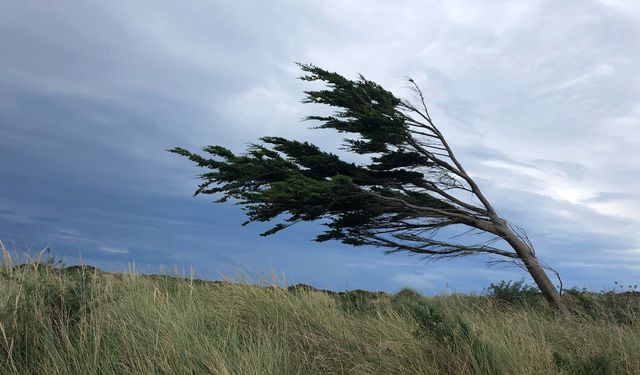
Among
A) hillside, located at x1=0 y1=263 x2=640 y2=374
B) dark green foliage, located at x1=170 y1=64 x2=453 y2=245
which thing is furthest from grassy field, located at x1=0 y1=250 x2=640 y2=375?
dark green foliage, located at x1=170 y1=64 x2=453 y2=245

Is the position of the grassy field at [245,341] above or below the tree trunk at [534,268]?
below

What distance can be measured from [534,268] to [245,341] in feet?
33.0

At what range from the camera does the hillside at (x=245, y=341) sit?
5562 mm

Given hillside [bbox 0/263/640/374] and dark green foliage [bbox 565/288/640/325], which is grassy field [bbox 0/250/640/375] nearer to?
hillside [bbox 0/263/640/374]

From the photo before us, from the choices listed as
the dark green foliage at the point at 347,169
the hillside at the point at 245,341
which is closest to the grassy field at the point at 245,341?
the hillside at the point at 245,341

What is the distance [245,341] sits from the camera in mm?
6598

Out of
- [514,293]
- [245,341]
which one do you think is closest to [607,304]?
[514,293]

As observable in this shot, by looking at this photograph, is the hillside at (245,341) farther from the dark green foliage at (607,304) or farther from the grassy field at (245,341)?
the dark green foliage at (607,304)

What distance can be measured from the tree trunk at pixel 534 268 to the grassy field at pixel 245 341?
6.17 m

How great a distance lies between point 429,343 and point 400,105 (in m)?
10.1

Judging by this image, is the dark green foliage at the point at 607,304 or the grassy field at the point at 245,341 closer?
the grassy field at the point at 245,341

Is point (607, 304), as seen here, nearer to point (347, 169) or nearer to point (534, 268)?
point (534, 268)

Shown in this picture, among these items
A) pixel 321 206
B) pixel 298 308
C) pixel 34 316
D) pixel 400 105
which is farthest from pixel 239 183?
pixel 34 316

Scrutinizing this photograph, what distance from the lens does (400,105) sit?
51.1ft
